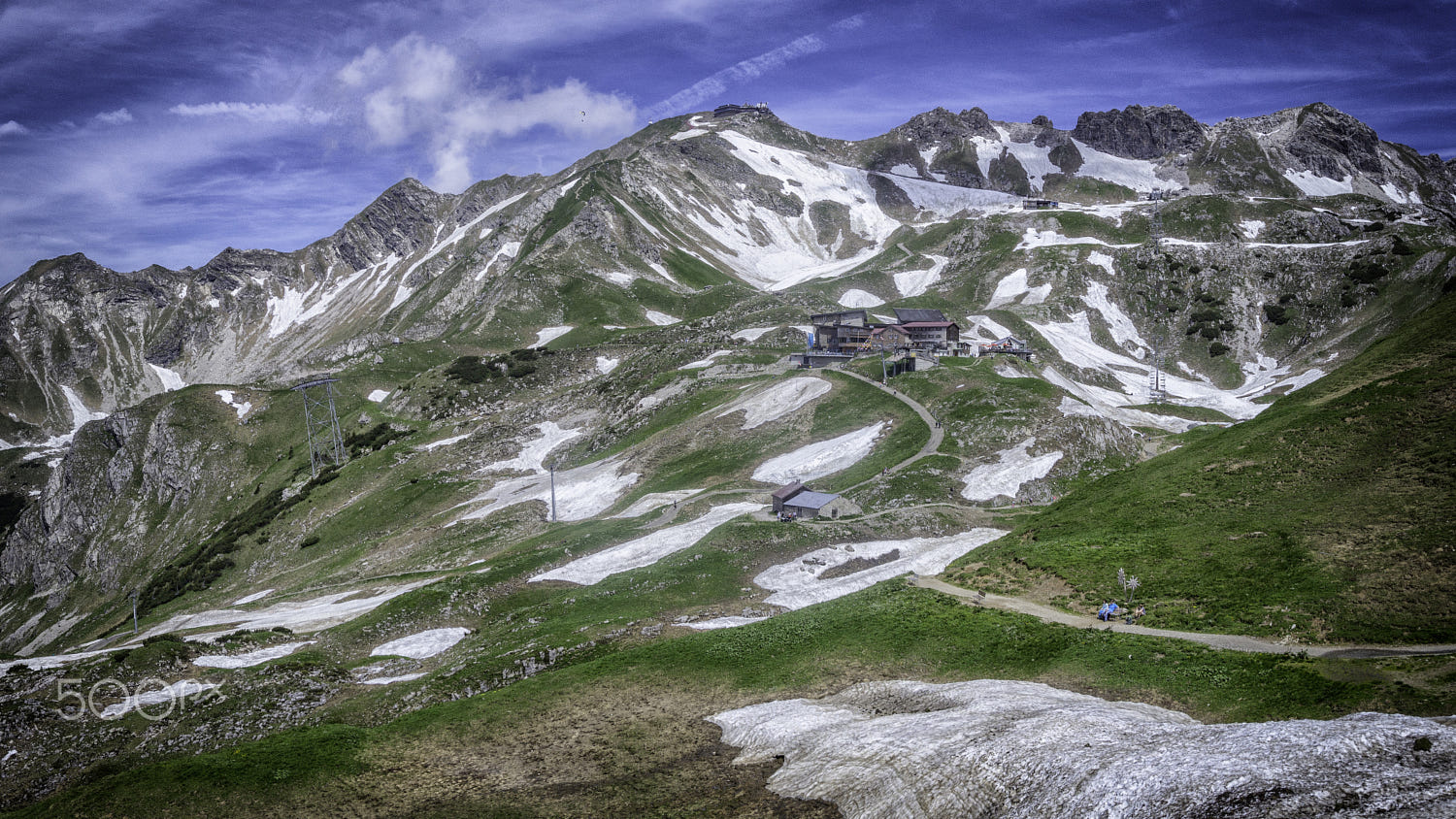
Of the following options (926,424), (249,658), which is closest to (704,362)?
(926,424)

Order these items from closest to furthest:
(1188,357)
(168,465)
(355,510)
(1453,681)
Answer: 1. (1453,681)
2. (355,510)
3. (1188,357)
4. (168,465)

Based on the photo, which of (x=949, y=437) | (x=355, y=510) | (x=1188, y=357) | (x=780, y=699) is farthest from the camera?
(x=1188, y=357)

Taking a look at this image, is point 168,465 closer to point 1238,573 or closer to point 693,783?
point 693,783

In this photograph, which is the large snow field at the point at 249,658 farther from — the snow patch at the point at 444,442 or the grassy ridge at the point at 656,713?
the snow patch at the point at 444,442

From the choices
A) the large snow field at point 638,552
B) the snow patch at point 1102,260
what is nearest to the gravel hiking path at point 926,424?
the large snow field at point 638,552

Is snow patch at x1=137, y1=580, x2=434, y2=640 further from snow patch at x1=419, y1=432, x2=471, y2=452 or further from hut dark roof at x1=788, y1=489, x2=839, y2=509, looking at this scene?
snow patch at x1=419, y1=432, x2=471, y2=452

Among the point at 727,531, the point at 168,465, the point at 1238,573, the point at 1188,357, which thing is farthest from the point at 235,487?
the point at 1188,357
